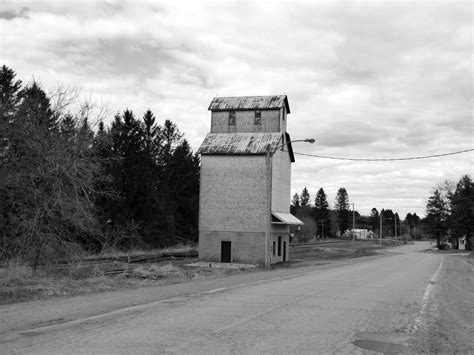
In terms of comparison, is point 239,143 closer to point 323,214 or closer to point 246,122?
point 246,122

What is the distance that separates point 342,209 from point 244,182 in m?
157

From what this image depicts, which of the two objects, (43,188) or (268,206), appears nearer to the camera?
A: (43,188)

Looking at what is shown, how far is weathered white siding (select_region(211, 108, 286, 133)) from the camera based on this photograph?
4178cm

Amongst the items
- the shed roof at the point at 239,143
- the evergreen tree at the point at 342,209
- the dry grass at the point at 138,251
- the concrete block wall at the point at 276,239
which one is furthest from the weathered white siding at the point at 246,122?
the evergreen tree at the point at 342,209

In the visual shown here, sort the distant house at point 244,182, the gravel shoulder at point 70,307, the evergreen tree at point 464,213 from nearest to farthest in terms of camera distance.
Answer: the gravel shoulder at point 70,307 → the distant house at point 244,182 → the evergreen tree at point 464,213

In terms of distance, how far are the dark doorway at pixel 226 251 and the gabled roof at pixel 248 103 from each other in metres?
11.6

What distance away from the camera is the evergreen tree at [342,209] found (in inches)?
7333

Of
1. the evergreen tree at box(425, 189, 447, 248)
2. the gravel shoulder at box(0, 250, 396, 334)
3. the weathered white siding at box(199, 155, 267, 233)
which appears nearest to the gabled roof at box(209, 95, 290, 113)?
the weathered white siding at box(199, 155, 267, 233)

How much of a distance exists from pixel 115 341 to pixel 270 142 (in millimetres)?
34034

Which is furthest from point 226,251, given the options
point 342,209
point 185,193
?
point 342,209

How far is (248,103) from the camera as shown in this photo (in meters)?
42.8

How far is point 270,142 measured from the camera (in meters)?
40.7

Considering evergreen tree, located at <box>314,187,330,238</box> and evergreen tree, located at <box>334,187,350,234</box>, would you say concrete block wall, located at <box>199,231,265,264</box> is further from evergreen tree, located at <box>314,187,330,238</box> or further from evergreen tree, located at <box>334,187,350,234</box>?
evergreen tree, located at <box>334,187,350,234</box>

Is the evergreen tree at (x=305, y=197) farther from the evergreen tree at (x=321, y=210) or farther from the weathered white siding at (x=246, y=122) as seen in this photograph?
the weathered white siding at (x=246, y=122)
